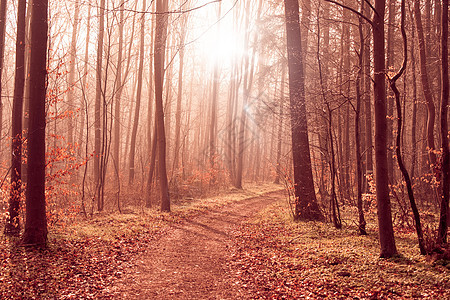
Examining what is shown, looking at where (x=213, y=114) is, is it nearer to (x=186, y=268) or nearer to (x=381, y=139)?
(x=186, y=268)

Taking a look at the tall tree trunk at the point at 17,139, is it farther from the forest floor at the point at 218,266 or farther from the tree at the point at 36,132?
the tree at the point at 36,132

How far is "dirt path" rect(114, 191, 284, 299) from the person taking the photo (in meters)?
5.00

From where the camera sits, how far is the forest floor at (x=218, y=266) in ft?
15.6

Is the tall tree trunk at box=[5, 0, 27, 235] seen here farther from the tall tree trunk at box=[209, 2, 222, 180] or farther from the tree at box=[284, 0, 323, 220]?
the tall tree trunk at box=[209, 2, 222, 180]

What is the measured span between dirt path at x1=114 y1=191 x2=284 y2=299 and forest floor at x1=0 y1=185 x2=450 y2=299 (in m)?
0.02

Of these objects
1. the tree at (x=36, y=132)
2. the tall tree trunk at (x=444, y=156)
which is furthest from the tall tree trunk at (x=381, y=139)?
the tree at (x=36, y=132)

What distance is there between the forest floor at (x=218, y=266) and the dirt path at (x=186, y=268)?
18mm

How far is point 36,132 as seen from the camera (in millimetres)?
6402

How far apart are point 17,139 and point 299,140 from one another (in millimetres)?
7729

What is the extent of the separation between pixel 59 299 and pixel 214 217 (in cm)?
727

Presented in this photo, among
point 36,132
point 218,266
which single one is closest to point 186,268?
point 218,266

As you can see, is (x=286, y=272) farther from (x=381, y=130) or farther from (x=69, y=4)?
(x=69, y=4)

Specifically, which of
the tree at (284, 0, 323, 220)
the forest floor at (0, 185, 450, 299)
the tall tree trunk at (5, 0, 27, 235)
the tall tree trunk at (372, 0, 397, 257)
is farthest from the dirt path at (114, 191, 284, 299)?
the tall tree trunk at (5, 0, 27, 235)

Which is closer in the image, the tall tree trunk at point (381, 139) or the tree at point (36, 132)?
the tall tree trunk at point (381, 139)
